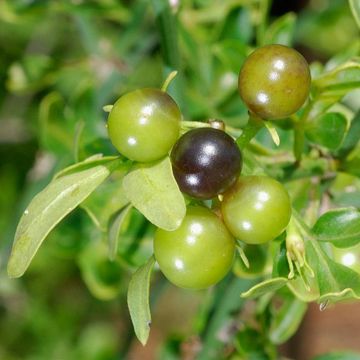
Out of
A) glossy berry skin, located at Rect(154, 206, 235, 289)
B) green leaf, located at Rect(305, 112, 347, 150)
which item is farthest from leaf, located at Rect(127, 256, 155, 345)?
green leaf, located at Rect(305, 112, 347, 150)

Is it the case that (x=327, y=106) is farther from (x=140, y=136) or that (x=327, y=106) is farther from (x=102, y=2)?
(x=102, y=2)

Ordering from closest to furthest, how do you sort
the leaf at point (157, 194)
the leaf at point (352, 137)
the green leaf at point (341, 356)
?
the leaf at point (157, 194)
the leaf at point (352, 137)
the green leaf at point (341, 356)

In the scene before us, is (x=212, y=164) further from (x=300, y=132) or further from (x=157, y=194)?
(x=300, y=132)

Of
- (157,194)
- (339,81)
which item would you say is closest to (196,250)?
(157,194)

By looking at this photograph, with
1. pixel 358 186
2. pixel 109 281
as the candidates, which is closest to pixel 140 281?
pixel 358 186

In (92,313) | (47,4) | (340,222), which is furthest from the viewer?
(92,313)

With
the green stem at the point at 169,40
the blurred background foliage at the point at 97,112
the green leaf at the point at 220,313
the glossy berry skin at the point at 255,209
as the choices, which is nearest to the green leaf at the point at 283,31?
the blurred background foliage at the point at 97,112

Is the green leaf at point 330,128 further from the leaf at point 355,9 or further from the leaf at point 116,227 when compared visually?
the leaf at point 116,227
